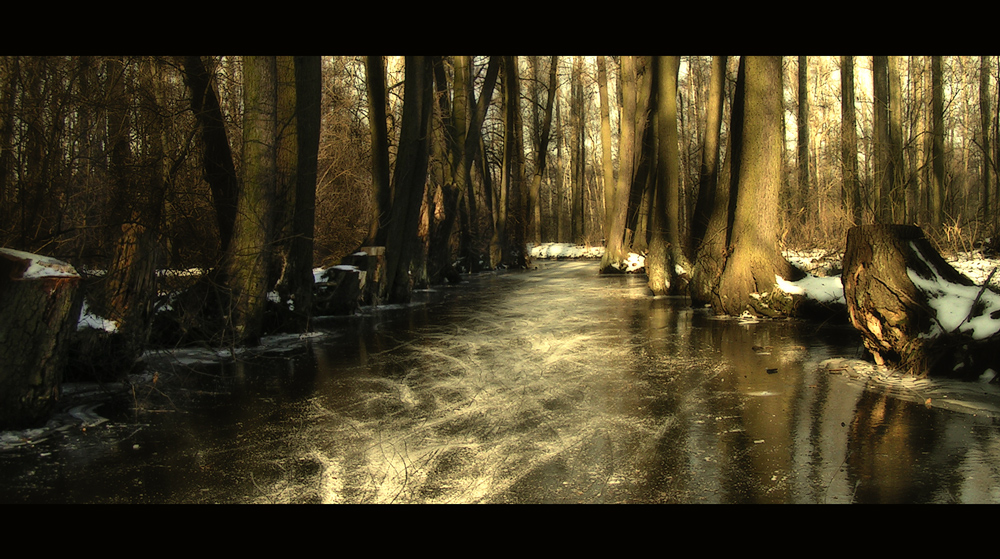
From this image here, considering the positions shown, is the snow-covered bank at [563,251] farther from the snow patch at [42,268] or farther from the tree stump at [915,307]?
the snow patch at [42,268]

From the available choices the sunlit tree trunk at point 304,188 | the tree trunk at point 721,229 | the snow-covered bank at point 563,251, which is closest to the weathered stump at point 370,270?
the sunlit tree trunk at point 304,188

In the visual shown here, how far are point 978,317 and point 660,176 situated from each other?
12.0 metres

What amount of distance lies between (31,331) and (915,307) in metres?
8.14

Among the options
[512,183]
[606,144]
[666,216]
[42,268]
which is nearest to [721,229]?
[666,216]

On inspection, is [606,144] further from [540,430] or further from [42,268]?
[42,268]

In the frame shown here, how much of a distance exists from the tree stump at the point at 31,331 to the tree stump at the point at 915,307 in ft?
25.4

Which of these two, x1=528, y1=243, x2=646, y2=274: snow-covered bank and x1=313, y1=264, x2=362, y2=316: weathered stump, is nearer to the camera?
x1=313, y1=264, x2=362, y2=316: weathered stump

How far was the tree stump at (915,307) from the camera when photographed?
6719 millimetres

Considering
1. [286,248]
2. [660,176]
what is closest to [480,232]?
[660,176]

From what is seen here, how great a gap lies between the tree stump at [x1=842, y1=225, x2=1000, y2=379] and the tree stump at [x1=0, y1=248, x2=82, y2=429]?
25.4 ft

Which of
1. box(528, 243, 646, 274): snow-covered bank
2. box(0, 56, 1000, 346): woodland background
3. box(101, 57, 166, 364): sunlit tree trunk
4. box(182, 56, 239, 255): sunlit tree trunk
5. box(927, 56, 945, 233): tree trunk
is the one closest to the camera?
box(101, 57, 166, 364): sunlit tree trunk

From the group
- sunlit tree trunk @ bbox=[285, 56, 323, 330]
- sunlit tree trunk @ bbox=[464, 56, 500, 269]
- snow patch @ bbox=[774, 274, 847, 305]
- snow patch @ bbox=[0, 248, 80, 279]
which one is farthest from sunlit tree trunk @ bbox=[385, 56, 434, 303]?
snow patch @ bbox=[0, 248, 80, 279]

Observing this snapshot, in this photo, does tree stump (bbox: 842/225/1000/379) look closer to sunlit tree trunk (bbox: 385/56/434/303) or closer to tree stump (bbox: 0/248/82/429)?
tree stump (bbox: 0/248/82/429)

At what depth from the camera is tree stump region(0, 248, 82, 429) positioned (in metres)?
5.34
